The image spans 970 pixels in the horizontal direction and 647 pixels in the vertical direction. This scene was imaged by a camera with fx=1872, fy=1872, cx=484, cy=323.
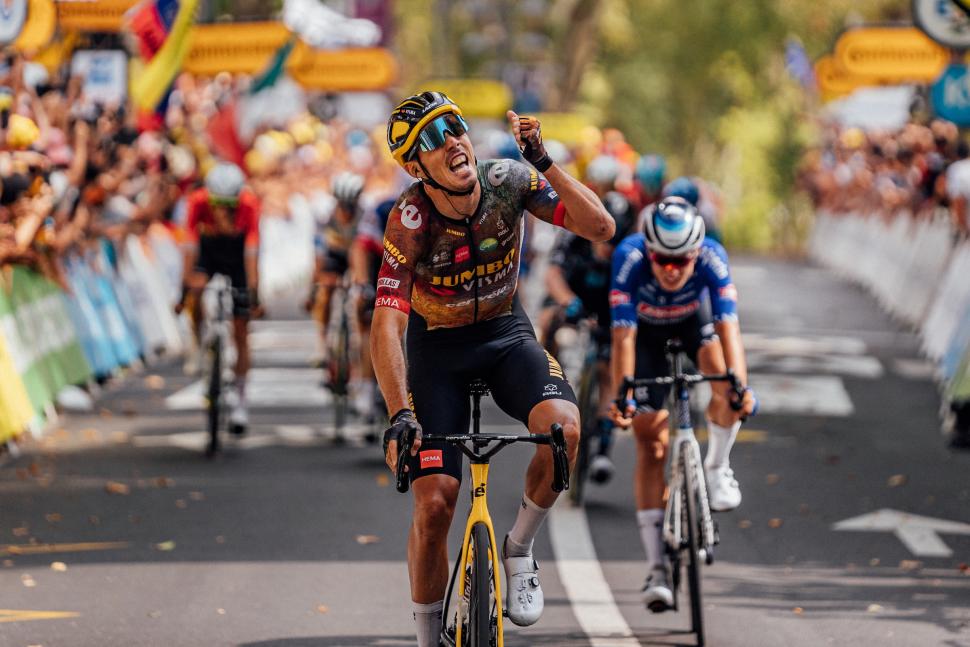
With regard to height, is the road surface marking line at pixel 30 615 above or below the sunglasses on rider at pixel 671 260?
below

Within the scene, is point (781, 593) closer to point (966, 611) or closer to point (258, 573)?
point (966, 611)

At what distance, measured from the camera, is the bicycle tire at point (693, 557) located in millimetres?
7926

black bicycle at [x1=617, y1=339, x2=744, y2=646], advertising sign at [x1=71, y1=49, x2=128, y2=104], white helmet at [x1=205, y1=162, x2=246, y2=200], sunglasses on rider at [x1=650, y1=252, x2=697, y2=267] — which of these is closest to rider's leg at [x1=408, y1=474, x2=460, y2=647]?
black bicycle at [x1=617, y1=339, x2=744, y2=646]

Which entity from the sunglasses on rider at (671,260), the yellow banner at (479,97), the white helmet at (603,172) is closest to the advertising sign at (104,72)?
the white helmet at (603,172)

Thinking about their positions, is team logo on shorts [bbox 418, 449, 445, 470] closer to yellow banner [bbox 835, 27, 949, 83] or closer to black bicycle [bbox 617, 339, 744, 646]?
black bicycle [bbox 617, 339, 744, 646]

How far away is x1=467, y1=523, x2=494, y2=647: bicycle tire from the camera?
20.2 feet

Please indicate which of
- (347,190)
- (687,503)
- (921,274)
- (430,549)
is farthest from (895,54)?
(430,549)

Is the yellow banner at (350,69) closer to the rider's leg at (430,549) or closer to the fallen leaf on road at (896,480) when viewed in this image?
the fallen leaf on road at (896,480)

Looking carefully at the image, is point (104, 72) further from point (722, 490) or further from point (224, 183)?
point (722, 490)

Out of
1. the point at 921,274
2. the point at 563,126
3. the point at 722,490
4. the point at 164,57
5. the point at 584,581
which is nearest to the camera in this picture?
the point at 722,490

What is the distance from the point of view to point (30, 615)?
27.9ft

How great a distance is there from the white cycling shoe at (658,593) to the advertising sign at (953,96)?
11454 millimetres

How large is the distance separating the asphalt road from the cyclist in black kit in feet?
4.56

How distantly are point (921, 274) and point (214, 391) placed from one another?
1443 centimetres
